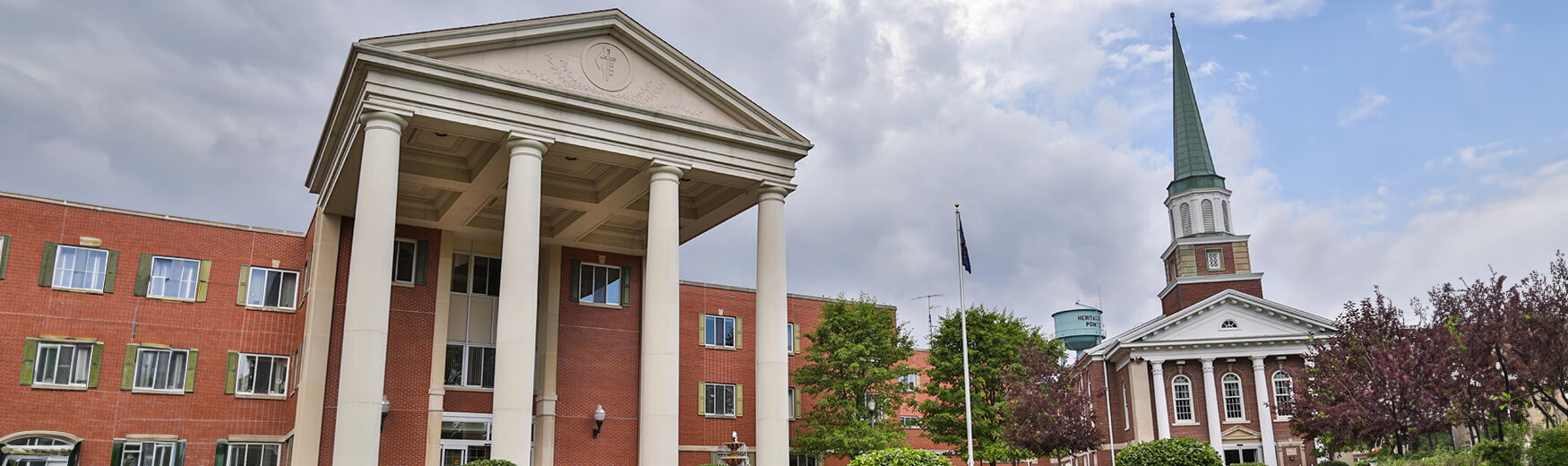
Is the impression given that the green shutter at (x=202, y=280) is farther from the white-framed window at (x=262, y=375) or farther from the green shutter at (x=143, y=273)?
the white-framed window at (x=262, y=375)

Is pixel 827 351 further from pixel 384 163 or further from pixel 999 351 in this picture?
pixel 384 163

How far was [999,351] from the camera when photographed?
43844mm

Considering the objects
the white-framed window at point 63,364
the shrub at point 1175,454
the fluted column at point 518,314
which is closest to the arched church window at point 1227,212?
the shrub at point 1175,454

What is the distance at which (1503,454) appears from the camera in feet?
79.2

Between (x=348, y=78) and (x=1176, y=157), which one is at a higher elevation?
(x=1176, y=157)

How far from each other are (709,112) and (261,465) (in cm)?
1700

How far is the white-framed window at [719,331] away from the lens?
3806cm

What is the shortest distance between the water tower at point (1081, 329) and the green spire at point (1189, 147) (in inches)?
538

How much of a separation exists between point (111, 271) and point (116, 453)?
17.0 ft

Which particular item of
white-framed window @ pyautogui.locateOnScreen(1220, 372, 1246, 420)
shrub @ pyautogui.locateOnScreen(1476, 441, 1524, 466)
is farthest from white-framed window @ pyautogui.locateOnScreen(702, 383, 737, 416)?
white-framed window @ pyautogui.locateOnScreen(1220, 372, 1246, 420)

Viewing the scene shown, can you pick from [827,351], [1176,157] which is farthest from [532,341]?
[1176,157]

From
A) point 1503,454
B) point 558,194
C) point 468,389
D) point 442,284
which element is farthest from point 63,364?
point 1503,454

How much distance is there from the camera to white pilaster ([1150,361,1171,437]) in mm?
56656

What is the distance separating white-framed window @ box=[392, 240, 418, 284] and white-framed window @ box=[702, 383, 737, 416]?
35.7 feet
